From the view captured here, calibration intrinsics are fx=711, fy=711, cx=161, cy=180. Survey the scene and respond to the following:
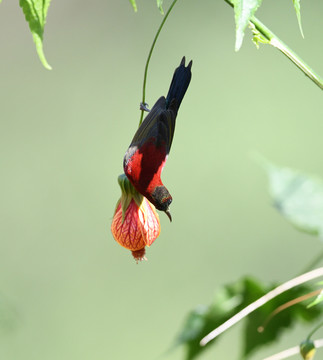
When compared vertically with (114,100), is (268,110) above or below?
below

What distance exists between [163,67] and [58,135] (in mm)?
666

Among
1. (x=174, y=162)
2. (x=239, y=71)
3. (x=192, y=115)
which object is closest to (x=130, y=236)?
(x=174, y=162)

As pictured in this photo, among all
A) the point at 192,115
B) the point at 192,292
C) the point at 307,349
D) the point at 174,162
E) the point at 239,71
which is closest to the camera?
the point at 307,349

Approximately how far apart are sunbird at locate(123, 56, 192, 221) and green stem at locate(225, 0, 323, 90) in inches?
9.5

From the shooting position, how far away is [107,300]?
10.4ft

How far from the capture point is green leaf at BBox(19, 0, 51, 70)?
24.9 inches

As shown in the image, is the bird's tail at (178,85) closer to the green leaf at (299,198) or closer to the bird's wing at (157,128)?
the bird's wing at (157,128)

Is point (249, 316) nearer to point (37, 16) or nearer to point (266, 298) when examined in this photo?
point (266, 298)

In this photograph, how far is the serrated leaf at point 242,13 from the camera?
22.2 inches

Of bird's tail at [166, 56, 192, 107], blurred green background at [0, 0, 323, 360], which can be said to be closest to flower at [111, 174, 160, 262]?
bird's tail at [166, 56, 192, 107]

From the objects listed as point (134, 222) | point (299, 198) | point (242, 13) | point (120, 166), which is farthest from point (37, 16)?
point (120, 166)

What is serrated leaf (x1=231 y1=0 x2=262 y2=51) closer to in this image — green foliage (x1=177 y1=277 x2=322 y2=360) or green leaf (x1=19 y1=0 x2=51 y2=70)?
green leaf (x1=19 y1=0 x2=51 y2=70)

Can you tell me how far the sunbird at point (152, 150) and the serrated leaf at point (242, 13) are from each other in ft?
0.96

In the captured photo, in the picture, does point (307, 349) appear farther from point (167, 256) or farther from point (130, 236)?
point (167, 256)
